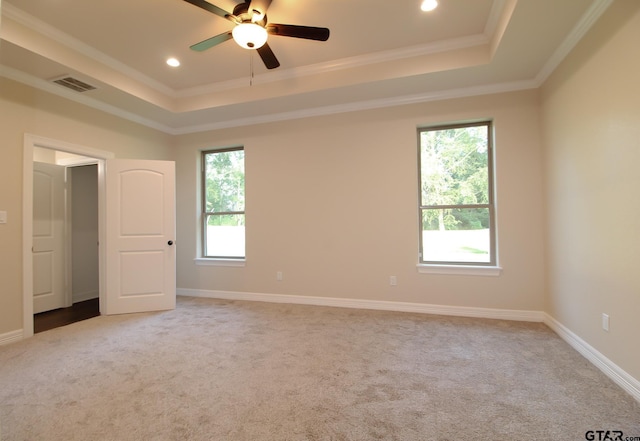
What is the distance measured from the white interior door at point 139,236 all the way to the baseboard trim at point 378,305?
0.77 metres

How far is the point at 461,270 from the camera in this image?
143 inches

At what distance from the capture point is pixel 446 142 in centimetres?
380

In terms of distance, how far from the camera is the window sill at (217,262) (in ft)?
14.9

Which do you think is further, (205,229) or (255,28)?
(205,229)

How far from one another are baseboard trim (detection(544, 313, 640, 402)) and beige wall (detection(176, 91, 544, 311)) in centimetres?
51

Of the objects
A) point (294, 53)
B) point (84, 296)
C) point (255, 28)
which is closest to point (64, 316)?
point (84, 296)

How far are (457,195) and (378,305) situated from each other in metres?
1.71

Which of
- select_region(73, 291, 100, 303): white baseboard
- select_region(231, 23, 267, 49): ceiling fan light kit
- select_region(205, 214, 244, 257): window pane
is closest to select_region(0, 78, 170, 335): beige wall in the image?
select_region(73, 291, 100, 303): white baseboard

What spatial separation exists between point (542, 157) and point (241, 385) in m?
3.77

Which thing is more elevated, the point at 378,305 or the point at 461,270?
the point at 461,270

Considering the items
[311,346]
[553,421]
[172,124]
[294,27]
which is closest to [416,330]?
[311,346]

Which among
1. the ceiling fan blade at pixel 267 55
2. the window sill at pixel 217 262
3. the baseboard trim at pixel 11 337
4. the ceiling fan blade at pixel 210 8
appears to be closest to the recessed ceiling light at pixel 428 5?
the ceiling fan blade at pixel 267 55

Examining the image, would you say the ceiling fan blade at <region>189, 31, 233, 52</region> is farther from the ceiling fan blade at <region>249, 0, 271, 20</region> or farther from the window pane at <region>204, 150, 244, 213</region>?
the window pane at <region>204, 150, 244, 213</region>

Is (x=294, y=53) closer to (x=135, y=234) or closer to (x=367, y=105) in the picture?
(x=367, y=105)
